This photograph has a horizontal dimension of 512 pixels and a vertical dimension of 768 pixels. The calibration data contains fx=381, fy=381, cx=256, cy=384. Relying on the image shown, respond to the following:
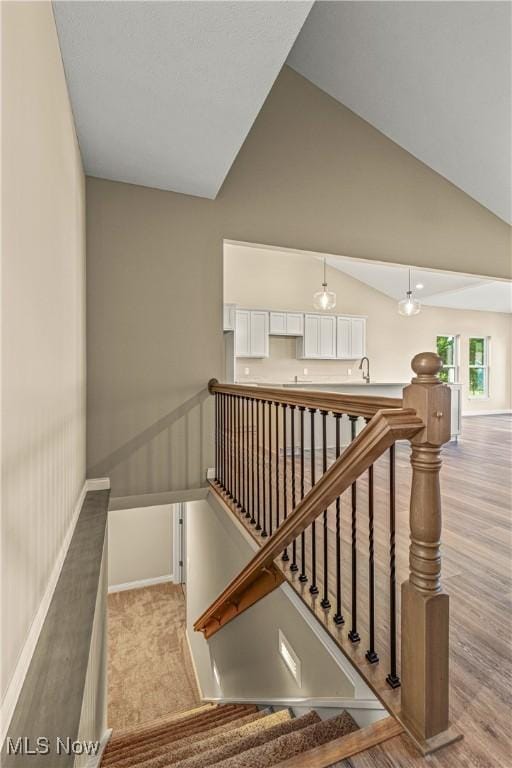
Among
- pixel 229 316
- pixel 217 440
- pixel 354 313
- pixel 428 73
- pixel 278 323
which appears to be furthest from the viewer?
pixel 354 313

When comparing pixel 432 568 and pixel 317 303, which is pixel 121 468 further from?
pixel 317 303

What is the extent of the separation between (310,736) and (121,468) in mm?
2432

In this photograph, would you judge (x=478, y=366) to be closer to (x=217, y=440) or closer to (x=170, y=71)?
(x=217, y=440)

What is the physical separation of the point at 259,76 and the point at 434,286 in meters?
6.98

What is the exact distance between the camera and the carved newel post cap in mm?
1055

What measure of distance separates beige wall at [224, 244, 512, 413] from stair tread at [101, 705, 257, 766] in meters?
5.10

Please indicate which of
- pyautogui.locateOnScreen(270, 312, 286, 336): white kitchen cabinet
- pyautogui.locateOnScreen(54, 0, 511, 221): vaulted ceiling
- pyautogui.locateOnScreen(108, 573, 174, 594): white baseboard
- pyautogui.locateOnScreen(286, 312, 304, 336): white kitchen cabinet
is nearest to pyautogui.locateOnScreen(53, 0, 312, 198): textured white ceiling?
pyautogui.locateOnScreen(54, 0, 511, 221): vaulted ceiling

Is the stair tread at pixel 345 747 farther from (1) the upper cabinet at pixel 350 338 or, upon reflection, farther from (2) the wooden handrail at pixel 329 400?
(1) the upper cabinet at pixel 350 338

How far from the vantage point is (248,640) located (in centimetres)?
291

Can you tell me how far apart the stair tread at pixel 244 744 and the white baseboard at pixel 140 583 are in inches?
193

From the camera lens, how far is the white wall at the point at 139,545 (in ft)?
19.9

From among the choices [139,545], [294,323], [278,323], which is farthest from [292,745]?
[294,323]

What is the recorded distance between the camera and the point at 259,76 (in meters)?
2.12

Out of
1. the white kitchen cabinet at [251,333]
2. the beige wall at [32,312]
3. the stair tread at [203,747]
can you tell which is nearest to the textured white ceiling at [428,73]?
the beige wall at [32,312]
